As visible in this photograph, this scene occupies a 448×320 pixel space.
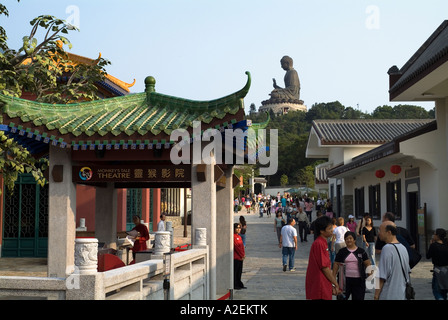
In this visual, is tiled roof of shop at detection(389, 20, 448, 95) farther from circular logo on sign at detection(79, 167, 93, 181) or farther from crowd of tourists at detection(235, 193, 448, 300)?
circular logo on sign at detection(79, 167, 93, 181)

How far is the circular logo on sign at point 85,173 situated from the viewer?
1079 cm

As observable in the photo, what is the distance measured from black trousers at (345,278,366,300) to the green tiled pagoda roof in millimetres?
3259

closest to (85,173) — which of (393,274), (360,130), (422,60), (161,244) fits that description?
(161,244)

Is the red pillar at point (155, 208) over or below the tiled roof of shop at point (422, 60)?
below

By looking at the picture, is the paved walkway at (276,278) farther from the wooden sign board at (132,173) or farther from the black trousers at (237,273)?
the wooden sign board at (132,173)

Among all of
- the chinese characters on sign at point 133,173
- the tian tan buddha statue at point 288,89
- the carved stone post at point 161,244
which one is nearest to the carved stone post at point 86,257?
the carved stone post at point 161,244

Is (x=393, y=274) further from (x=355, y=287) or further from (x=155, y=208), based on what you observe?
(x=155, y=208)

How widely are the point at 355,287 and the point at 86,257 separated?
468 cm

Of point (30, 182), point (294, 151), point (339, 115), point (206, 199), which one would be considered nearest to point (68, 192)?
point (206, 199)

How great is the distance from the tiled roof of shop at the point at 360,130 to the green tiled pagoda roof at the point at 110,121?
24.3 m

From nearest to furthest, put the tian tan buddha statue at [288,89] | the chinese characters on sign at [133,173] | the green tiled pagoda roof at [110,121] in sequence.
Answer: the green tiled pagoda roof at [110,121] < the chinese characters on sign at [133,173] < the tian tan buddha statue at [288,89]

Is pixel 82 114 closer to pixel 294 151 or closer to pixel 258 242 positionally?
pixel 258 242

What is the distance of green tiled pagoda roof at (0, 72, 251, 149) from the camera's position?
10.1 meters

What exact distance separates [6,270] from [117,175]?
308 inches
